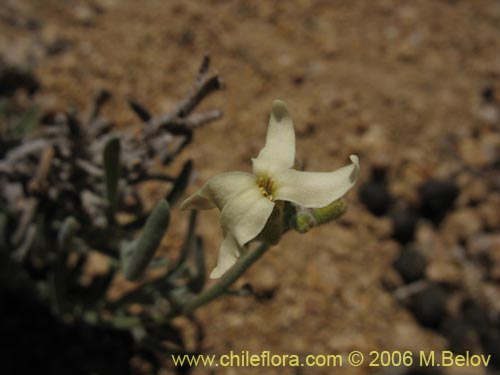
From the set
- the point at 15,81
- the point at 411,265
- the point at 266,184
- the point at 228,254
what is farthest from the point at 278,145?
the point at 15,81

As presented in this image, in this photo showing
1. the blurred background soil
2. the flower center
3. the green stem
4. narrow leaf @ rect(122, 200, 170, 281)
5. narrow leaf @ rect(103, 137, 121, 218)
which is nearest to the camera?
the flower center

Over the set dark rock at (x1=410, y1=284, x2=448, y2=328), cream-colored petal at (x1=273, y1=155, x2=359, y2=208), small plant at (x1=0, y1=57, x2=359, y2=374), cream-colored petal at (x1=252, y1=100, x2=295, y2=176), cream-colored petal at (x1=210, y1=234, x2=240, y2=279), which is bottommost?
dark rock at (x1=410, y1=284, x2=448, y2=328)

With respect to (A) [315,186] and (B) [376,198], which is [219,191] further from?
(B) [376,198]

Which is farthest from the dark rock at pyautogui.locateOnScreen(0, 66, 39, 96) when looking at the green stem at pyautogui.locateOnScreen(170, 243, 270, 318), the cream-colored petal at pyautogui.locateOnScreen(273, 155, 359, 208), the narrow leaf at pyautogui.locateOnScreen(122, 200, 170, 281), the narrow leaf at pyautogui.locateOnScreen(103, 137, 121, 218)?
the cream-colored petal at pyautogui.locateOnScreen(273, 155, 359, 208)

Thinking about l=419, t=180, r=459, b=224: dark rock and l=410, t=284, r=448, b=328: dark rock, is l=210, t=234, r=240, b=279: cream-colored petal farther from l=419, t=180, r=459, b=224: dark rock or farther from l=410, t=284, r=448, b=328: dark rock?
l=419, t=180, r=459, b=224: dark rock

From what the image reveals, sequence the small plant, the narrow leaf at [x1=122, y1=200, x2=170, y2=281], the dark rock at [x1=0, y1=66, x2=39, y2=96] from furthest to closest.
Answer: the dark rock at [x1=0, y1=66, x2=39, y2=96] < the small plant < the narrow leaf at [x1=122, y1=200, x2=170, y2=281]

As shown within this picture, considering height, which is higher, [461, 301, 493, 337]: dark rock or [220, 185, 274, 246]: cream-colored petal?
[220, 185, 274, 246]: cream-colored petal
